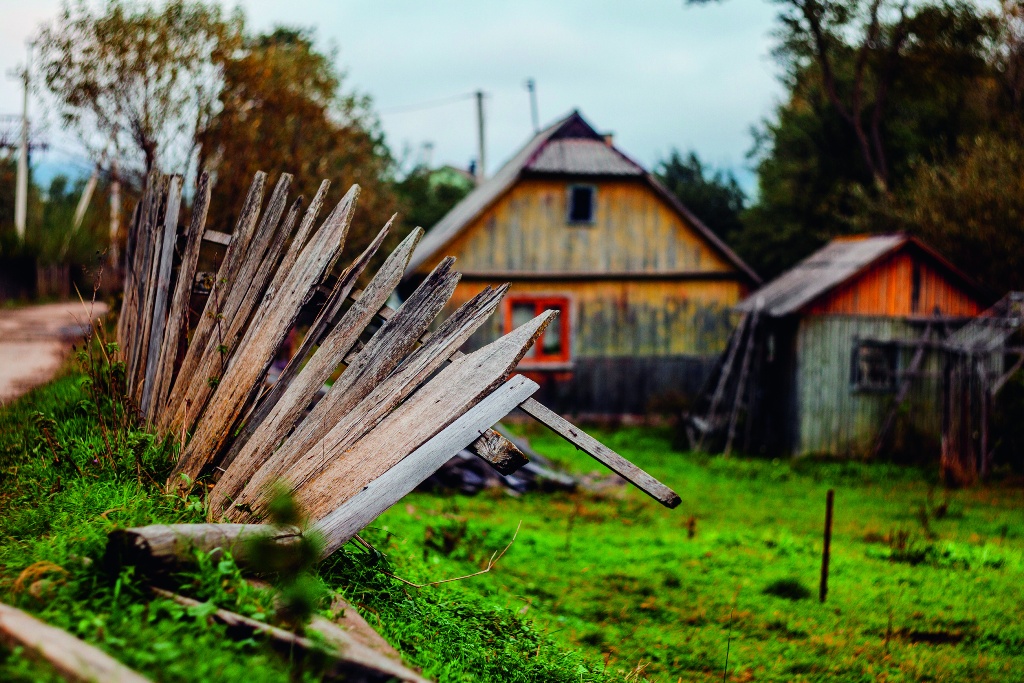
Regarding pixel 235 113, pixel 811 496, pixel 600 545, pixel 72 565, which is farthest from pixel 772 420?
pixel 72 565

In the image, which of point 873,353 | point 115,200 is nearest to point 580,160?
point 873,353

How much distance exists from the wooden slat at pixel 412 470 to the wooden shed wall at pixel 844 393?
1132cm

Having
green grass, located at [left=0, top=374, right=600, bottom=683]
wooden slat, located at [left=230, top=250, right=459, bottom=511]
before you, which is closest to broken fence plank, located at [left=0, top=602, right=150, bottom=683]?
green grass, located at [left=0, top=374, right=600, bottom=683]

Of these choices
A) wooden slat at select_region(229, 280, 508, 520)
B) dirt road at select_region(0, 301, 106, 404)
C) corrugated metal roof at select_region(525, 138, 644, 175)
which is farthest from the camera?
corrugated metal roof at select_region(525, 138, 644, 175)

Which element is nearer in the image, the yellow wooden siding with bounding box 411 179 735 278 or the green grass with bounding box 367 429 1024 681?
the green grass with bounding box 367 429 1024 681

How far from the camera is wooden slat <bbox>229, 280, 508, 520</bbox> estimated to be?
388 centimetres

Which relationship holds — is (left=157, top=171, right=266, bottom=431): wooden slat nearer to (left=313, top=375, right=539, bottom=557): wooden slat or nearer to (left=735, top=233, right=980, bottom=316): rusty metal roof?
(left=313, top=375, right=539, bottom=557): wooden slat

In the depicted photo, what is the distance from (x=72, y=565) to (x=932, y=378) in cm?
1386

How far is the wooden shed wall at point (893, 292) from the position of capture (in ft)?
46.5

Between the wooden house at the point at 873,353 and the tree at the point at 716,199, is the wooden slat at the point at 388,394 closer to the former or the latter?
the wooden house at the point at 873,353

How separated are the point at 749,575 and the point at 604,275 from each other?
1143 cm

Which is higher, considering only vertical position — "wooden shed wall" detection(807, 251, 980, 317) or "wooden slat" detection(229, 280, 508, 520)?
"wooden shed wall" detection(807, 251, 980, 317)

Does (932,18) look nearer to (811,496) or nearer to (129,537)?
(811,496)

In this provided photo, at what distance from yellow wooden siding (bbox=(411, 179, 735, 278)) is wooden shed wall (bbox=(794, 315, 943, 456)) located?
470cm
